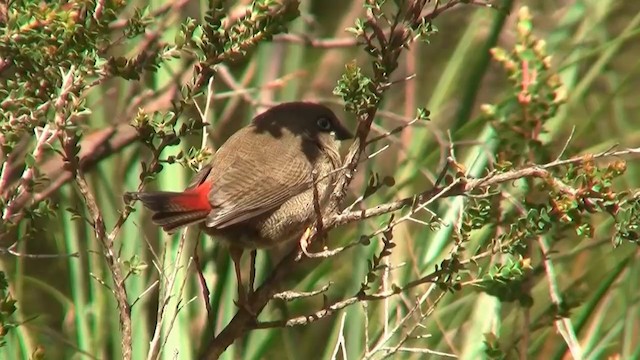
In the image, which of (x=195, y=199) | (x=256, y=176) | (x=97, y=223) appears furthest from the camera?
(x=256, y=176)

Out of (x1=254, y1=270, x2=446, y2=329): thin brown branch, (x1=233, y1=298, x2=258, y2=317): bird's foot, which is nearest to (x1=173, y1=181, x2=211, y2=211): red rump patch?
(x1=233, y1=298, x2=258, y2=317): bird's foot

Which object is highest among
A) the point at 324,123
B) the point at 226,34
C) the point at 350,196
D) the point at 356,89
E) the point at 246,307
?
the point at 226,34

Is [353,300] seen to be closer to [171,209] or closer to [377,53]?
[377,53]

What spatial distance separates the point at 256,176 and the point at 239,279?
690mm

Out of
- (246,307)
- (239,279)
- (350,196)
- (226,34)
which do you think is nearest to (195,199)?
(239,279)

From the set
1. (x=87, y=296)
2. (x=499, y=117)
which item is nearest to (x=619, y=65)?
(x=499, y=117)

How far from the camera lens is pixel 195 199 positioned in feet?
10.5

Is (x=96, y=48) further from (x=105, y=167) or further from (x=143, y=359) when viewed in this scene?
(x=105, y=167)

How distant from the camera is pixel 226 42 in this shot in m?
2.27

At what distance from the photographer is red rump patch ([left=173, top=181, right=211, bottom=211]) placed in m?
3.11

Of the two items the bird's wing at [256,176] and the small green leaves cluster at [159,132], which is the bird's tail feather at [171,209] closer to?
the bird's wing at [256,176]

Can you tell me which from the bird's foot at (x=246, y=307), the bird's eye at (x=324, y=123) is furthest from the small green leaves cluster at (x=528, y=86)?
the bird's eye at (x=324, y=123)

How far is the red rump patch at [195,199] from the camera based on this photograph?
10.2 feet

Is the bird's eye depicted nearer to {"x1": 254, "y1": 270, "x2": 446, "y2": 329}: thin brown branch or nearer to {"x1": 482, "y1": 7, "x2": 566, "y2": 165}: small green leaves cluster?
{"x1": 482, "y1": 7, "x2": 566, "y2": 165}: small green leaves cluster
